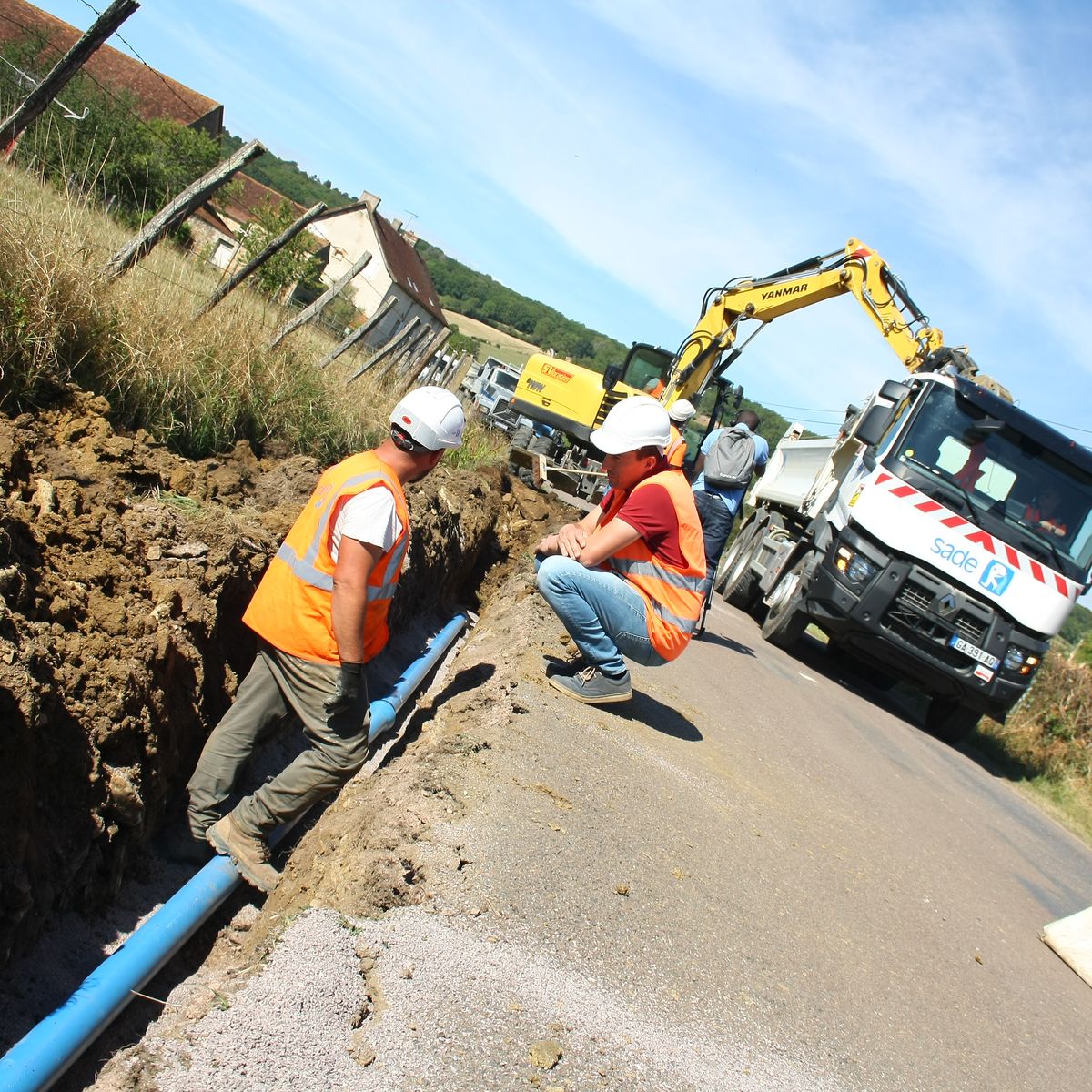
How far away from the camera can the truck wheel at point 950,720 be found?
1120 cm

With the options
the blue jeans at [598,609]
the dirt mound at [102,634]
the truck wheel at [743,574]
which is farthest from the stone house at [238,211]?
the blue jeans at [598,609]

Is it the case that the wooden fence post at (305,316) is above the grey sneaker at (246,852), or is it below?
above

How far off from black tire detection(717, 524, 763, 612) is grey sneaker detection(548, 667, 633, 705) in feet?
27.1

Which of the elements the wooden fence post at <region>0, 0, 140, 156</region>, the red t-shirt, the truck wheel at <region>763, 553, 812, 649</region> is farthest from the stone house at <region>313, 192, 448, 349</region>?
the red t-shirt

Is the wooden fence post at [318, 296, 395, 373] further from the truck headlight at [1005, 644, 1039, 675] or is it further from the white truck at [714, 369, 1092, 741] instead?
the truck headlight at [1005, 644, 1039, 675]

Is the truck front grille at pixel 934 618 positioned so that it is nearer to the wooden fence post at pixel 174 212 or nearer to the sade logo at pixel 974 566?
the sade logo at pixel 974 566

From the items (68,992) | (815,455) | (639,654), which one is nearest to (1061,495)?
(815,455)

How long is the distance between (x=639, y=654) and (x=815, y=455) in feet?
28.8

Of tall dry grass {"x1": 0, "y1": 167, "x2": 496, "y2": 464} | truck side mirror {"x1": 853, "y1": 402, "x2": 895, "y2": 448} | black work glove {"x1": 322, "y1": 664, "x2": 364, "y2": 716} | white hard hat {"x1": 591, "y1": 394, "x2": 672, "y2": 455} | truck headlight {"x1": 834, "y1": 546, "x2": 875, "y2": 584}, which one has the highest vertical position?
truck side mirror {"x1": 853, "y1": 402, "x2": 895, "y2": 448}

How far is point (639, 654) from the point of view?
541 cm

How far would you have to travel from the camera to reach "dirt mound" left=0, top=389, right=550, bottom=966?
119 inches

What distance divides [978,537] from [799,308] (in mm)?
5011

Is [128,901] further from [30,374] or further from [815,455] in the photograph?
A: [815,455]

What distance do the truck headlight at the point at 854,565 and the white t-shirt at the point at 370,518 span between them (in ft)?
24.4
